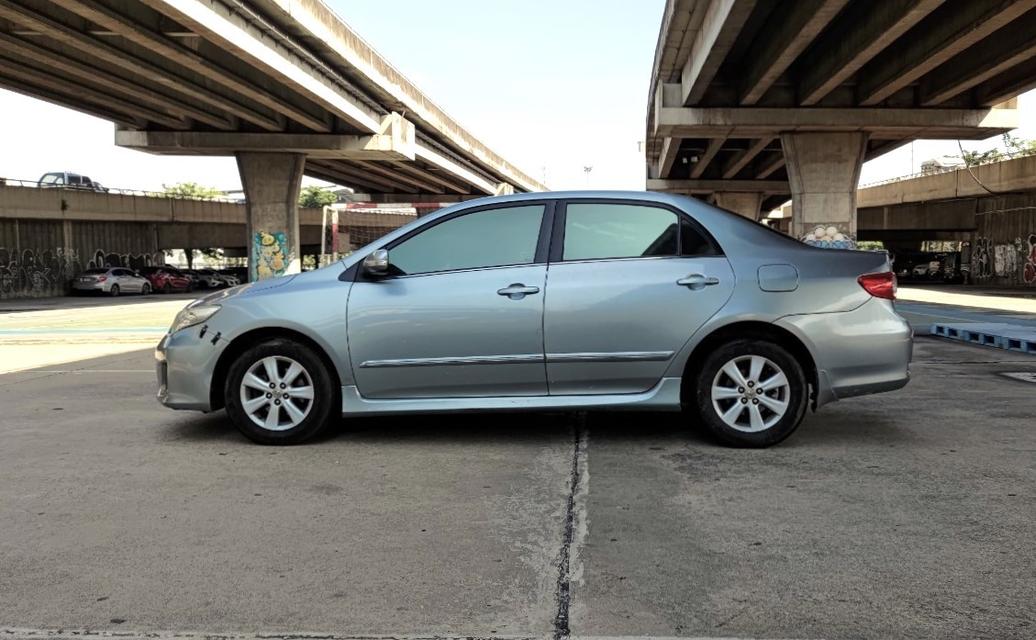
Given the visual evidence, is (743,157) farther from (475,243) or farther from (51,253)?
(475,243)

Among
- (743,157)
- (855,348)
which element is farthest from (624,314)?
(743,157)

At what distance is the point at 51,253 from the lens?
39.4 meters

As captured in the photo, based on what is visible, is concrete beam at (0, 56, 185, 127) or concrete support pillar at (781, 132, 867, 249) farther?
concrete support pillar at (781, 132, 867, 249)

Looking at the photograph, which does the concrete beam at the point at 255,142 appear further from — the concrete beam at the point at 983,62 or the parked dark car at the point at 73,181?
the concrete beam at the point at 983,62

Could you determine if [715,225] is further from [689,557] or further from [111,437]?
[111,437]

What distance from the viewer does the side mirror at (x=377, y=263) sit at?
5324mm

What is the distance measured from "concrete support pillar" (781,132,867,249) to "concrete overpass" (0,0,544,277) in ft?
45.5

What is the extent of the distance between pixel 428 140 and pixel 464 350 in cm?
3735

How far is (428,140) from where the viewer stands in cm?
4131

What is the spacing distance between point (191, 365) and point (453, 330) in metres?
1.77

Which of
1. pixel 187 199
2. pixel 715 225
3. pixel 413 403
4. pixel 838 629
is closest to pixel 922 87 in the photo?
pixel 715 225

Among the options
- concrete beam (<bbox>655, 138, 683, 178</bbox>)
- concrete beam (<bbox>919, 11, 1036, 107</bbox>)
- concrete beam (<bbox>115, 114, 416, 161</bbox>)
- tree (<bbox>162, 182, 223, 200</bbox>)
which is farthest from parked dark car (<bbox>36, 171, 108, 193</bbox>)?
tree (<bbox>162, 182, 223, 200</bbox>)

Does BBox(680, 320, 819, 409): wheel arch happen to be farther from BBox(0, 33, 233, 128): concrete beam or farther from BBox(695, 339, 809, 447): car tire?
BBox(0, 33, 233, 128): concrete beam

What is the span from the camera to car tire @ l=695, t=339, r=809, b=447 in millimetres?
5250
